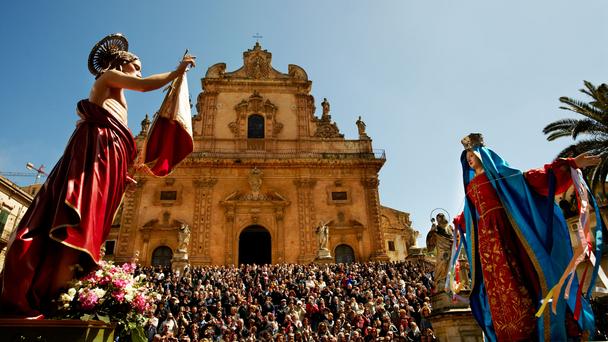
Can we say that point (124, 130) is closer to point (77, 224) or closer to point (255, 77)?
point (77, 224)

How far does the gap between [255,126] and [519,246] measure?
2307 centimetres

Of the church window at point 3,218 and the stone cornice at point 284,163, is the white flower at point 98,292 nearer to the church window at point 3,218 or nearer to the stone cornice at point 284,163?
the stone cornice at point 284,163

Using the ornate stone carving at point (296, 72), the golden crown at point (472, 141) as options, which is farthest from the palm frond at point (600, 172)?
the ornate stone carving at point (296, 72)

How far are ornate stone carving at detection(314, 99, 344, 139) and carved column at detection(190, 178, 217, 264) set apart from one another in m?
7.83

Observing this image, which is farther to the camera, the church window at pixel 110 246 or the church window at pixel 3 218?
the church window at pixel 110 246

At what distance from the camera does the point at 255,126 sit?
26094mm

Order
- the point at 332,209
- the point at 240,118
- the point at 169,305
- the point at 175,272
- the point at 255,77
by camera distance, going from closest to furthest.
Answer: the point at 169,305, the point at 175,272, the point at 332,209, the point at 240,118, the point at 255,77

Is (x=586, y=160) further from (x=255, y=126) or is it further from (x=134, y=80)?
(x=255, y=126)

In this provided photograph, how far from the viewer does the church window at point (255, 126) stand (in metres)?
25.8

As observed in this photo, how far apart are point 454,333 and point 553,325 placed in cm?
292

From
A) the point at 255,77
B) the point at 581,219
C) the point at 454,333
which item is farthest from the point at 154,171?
the point at 255,77

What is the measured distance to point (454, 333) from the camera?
6.11m

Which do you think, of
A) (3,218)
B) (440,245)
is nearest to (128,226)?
(3,218)

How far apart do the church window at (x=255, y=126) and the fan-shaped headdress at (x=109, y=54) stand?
22.0 m
